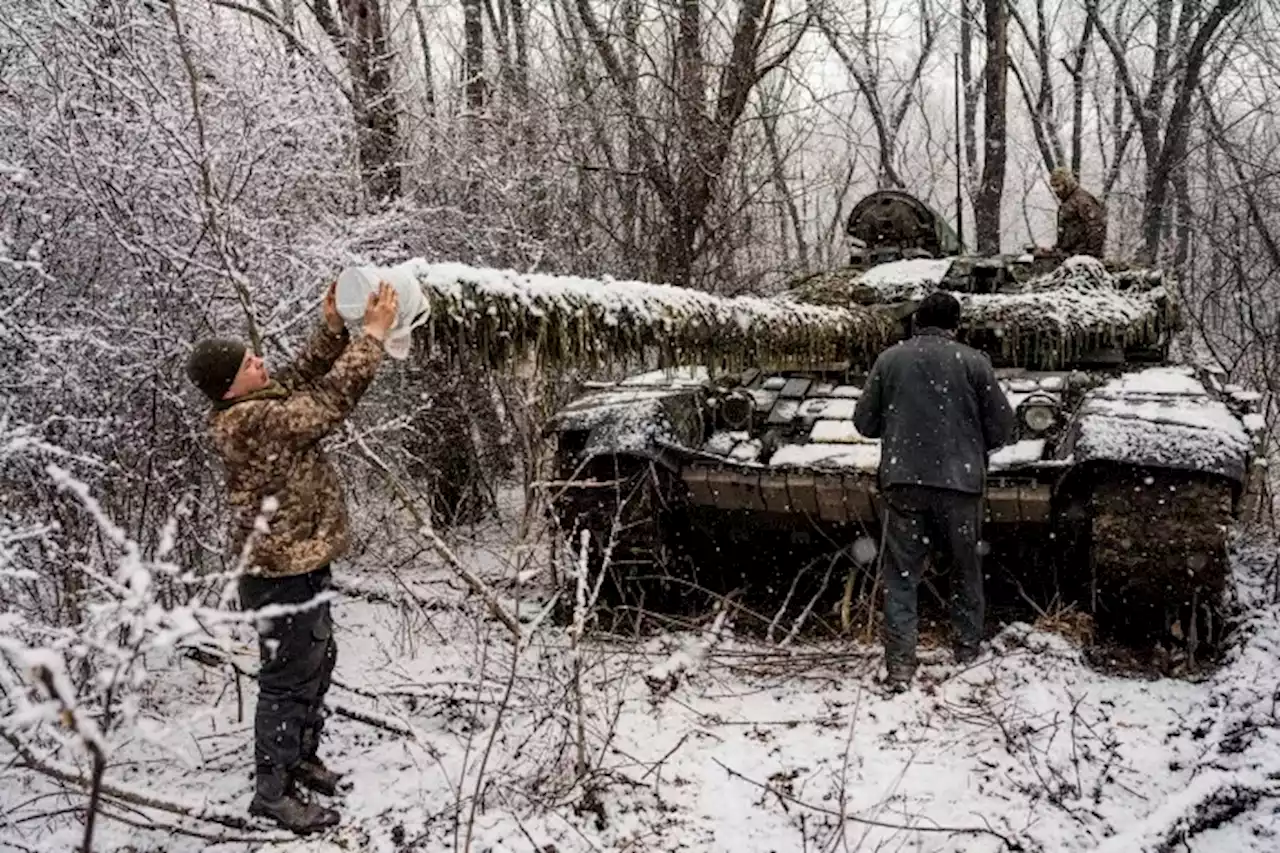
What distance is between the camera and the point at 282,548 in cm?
382

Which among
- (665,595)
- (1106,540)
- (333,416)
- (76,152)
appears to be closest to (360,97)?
(76,152)

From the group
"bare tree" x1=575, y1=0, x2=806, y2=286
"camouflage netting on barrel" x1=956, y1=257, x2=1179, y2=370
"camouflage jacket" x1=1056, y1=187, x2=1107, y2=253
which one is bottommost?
"camouflage netting on barrel" x1=956, y1=257, x2=1179, y2=370

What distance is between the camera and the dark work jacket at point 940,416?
16.2 ft

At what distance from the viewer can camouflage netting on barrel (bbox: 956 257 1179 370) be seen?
264 inches

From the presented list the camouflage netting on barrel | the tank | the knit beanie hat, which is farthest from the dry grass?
the knit beanie hat

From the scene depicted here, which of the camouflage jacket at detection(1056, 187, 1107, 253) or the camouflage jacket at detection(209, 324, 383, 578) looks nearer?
the camouflage jacket at detection(209, 324, 383, 578)

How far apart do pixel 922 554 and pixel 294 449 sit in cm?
289

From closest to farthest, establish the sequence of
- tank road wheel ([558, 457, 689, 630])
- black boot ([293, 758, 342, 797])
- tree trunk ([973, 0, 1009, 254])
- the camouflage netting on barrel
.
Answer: black boot ([293, 758, 342, 797]), tank road wheel ([558, 457, 689, 630]), the camouflage netting on barrel, tree trunk ([973, 0, 1009, 254])

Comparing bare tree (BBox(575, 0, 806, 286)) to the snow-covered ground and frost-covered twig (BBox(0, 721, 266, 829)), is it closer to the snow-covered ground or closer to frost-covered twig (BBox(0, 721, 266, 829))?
the snow-covered ground

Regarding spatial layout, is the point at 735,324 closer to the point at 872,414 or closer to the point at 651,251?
the point at 872,414

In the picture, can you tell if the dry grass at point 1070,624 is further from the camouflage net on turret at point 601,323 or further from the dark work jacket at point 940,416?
the camouflage net on turret at point 601,323

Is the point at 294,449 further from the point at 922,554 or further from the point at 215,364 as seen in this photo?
the point at 922,554

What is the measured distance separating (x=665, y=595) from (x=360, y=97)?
4720mm

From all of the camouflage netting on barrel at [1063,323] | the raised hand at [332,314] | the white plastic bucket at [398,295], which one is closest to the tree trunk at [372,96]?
the camouflage netting on barrel at [1063,323]
